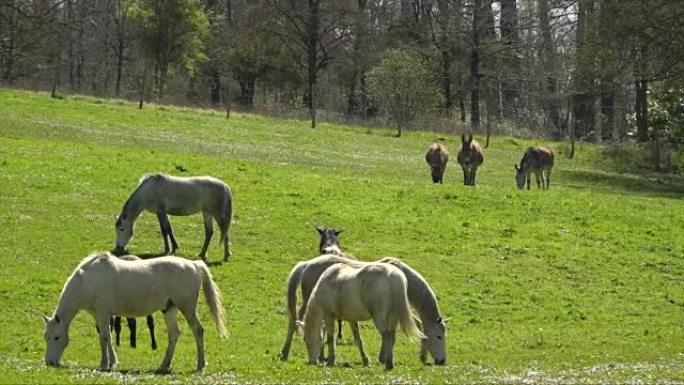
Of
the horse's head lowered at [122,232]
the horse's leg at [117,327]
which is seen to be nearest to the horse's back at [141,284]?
the horse's leg at [117,327]

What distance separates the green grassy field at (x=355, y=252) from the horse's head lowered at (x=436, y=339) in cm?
23

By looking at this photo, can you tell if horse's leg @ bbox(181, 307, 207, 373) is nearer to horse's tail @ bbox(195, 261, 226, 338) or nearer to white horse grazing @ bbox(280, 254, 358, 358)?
horse's tail @ bbox(195, 261, 226, 338)

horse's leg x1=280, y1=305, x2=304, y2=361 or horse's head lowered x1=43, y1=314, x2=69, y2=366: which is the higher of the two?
horse's head lowered x1=43, y1=314, x2=69, y2=366

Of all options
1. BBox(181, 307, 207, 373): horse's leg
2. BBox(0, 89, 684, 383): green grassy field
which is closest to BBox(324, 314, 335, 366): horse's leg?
BBox(0, 89, 684, 383): green grassy field

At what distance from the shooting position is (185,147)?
39125 mm

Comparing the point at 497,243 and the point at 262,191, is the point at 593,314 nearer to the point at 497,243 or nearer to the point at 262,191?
the point at 497,243

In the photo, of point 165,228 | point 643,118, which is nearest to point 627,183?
point 643,118

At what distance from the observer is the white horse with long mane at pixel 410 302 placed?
15.4 metres

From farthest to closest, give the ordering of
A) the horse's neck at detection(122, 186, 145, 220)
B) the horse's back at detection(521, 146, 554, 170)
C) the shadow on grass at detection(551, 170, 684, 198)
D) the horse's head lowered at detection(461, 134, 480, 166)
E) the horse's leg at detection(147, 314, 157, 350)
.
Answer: the shadow on grass at detection(551, 170, 684, 198)
the horse's back at detection(521, 146, 554, 170)
the horse's head lowered at detection(461, 134, 480, 166)
the horse's neck at detection(122, 186, 145, 220)
the horse's leg at detection(147, 314, 157, 350)

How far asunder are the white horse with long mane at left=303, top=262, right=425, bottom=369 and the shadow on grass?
2842 centimetres

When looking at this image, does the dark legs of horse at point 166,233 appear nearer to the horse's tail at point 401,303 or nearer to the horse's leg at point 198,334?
the horse's leg at point 198,334

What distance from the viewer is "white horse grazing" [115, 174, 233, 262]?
22.4 m

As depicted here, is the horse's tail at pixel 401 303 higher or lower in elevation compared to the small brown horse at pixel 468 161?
lower

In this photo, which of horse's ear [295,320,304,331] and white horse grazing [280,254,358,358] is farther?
white horse grazing [280,254,358,358]
